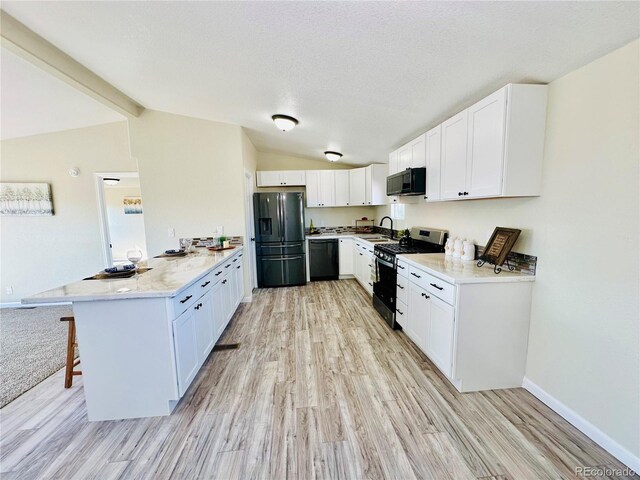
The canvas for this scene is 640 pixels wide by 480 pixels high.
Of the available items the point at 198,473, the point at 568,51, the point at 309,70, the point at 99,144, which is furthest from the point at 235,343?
the point at 99,144

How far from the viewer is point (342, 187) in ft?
17.6

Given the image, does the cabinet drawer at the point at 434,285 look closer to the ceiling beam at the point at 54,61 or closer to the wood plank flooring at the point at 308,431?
the wood plank flooring at the point at 308,431

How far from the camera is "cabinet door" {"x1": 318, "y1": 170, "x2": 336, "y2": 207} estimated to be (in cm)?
533

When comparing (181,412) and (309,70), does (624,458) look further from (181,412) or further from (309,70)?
(309,70)

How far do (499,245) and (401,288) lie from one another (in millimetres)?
1072

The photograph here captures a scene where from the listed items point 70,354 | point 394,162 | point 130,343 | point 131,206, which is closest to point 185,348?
point 130,343

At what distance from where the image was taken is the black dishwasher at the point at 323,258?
5121 millimetres

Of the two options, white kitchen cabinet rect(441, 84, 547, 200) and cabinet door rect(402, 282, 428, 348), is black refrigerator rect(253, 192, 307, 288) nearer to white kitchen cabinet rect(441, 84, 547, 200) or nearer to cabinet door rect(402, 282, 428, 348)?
cabinet door rect(402, 282, 428, 348)

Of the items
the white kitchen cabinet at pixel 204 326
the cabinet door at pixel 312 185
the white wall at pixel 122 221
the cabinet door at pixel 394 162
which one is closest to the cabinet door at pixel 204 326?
the white kitchen cabinet at pixel 204 326

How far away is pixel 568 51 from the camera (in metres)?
1.48

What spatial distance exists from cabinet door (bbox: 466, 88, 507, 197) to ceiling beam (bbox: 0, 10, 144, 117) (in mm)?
3604

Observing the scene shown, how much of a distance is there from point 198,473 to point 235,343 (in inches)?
57.3

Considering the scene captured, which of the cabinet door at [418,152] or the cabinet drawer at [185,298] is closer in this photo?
the cabinet drawer at [185,298]

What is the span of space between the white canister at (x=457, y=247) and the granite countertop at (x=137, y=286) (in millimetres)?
2504
